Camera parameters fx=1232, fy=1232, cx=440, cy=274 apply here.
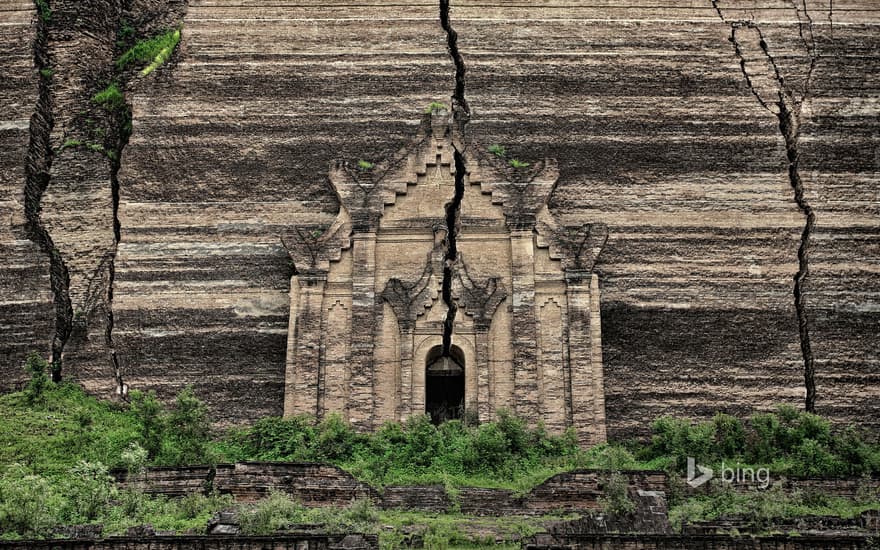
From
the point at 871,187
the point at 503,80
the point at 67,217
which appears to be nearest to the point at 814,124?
the point at 871,187

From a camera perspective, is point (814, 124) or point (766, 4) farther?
point (766, 4)

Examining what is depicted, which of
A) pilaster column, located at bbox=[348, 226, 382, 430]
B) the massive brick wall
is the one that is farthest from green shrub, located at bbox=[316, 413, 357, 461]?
the massive brick wall

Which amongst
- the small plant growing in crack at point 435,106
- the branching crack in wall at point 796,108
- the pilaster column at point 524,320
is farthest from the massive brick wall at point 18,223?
the branching crack in wall at point 796,108

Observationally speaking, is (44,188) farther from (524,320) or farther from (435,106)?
(524,320)

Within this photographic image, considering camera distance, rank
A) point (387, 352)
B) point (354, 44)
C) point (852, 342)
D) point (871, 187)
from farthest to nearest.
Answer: point (354, 44) < point (871, 187) < point (852, 342) < point (387, 352)

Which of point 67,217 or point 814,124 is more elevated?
point 814,124

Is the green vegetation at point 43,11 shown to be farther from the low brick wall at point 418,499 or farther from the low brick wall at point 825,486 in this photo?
the low brick wall at point 825,486

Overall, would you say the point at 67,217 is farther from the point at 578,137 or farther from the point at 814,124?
the point at 814,124
